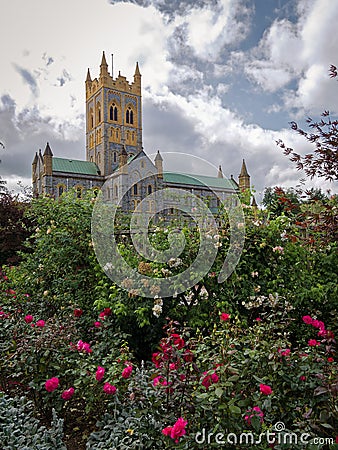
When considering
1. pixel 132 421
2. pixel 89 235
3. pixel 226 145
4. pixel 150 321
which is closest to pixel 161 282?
pixel 150 321

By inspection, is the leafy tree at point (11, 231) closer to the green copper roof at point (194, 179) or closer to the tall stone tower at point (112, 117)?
the green copper roof at point (194, 179)

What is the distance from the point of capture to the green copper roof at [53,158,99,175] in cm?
3769

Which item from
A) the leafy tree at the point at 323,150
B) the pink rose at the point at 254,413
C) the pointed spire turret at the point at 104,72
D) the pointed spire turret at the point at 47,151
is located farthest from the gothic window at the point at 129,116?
the pink rose at the point at 254,413

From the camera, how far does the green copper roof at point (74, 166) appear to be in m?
37.7

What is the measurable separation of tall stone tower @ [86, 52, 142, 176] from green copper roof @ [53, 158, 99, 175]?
47.8 inches

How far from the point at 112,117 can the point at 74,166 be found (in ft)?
28.3

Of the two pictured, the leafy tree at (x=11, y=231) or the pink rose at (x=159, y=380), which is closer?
the pink rose at (x=159, y=380)

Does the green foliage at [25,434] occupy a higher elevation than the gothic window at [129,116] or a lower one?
lower

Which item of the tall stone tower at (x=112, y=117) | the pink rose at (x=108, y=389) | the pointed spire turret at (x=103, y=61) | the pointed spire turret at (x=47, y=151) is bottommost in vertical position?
the pink rose at (x=108, y=389)

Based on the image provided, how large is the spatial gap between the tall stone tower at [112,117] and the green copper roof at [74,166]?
1.21 meters

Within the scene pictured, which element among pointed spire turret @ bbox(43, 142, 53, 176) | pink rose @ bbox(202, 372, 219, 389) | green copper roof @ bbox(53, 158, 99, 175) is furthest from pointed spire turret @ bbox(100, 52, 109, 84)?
pink rose @ bbox(202, 372, 219, 389)

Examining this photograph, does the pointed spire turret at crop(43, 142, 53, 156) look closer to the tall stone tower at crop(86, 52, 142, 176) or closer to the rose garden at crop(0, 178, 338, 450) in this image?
the tall stone tower at crop(86, 52, 142, 176)

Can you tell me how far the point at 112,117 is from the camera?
43.7 metres

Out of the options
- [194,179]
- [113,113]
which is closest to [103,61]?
[113,113]
